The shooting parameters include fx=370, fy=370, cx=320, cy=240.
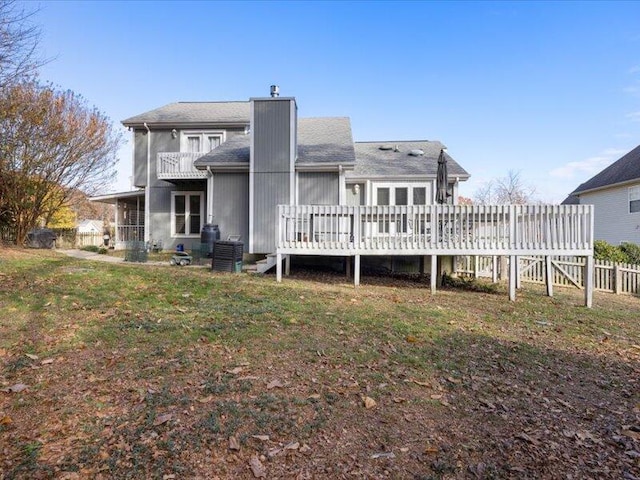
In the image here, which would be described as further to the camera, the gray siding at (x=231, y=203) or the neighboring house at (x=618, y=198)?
the neighboring house at (x=618, y=198)

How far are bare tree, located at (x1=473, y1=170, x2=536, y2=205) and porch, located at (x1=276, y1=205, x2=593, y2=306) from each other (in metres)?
29.1

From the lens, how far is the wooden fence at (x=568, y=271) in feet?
37.4

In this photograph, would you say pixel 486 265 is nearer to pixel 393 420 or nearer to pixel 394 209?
pixel 394 209

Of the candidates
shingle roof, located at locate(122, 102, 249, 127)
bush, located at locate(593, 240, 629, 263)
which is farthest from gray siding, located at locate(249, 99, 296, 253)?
bush, located at locate(593, 240, 629, 263)

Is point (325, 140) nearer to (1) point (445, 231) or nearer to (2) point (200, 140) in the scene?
(2) point (200, 140)

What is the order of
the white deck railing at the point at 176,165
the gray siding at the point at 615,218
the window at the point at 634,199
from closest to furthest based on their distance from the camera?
the white deck railing at the point at 176,165 < the window at the point at 634,199 < the gray siding at the point at 615,218

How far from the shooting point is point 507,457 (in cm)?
272

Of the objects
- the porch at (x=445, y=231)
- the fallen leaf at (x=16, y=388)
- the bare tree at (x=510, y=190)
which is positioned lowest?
the fallen leaf at (x=16, y=388)

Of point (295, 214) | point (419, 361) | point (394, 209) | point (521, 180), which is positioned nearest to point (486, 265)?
point (394, 209)

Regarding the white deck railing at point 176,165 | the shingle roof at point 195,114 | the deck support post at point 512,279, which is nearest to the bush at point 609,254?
the deck support post at point 512,279

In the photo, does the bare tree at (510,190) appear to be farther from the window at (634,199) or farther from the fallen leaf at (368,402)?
the fallen leaf at (368,402)

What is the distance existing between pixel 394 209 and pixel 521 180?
32.4 metres

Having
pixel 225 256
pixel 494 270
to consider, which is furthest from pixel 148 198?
pixel 494 270

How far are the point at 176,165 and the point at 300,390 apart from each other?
13.7 metres
